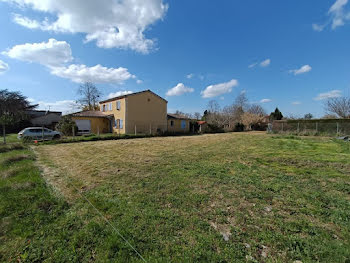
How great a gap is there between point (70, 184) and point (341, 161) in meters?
9.18

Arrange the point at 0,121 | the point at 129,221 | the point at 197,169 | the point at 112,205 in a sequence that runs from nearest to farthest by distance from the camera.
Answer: the point at 129,221, the point at 112,205, the point at 197,169, the point at 0,121

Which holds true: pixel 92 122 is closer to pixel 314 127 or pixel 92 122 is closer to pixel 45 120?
pixel 45 120

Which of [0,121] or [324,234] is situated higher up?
[0,121]

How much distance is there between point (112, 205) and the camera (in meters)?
3.06

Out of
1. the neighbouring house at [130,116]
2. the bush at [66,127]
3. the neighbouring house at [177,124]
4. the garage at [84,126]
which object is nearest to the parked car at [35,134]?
the bush at [66,127]

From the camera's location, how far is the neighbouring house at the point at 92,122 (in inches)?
777

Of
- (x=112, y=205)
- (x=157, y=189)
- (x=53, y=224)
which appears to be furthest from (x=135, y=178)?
(x=53, y=224)

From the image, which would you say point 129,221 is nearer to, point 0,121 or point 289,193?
point 289,193

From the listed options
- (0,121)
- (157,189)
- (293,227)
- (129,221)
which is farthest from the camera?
(0,121)

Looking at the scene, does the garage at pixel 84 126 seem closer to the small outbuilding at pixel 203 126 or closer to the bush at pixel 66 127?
the bush at pixel 66 127

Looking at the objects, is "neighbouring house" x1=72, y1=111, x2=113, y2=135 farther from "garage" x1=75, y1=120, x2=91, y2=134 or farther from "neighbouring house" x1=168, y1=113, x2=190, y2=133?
"neighbouring house" x1=168, y1=113, x2=190, y2=133

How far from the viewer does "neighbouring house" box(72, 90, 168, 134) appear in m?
19.8

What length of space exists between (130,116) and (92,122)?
5399 millimetres

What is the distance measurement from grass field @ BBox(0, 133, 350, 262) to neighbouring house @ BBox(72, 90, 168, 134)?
1527 centimetres
